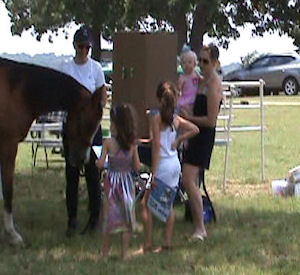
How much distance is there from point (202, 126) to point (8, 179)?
1.71 meters

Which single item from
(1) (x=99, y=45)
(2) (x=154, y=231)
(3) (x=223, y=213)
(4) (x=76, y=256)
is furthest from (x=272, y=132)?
(1) (x=99, y=45)

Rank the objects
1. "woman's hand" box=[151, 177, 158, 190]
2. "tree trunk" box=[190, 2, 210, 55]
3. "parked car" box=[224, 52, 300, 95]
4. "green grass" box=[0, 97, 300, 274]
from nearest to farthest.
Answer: "green grass" box=[0, 97, 300, 274]
"woman's hand" box=[151, 177, 158, 190]
"tree trunk" box=[190, 2, 210, 55]
"parked car" box=[224, 52, 300, 95]

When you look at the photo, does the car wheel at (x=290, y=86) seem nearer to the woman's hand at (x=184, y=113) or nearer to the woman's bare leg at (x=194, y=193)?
the woman's hand at (x=184, y=113)

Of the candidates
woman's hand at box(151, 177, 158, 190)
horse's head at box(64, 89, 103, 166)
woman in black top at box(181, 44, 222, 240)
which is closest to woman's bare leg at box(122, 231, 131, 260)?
woman's hand at box(151, 177, 158, 190)

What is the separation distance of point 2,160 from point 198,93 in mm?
1753

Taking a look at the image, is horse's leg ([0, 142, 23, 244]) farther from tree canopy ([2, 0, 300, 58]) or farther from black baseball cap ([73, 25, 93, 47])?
tree canopy ([2, 0, 300, 58])

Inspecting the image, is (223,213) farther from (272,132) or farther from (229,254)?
(272,132)

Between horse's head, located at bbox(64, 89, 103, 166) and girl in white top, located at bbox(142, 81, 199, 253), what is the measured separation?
0.49m

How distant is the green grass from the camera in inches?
228

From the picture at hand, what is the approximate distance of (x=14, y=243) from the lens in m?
6.51

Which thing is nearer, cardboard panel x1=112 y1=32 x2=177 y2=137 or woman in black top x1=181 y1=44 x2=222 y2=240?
woman in black top x1=181 y1=44 x2=222 y2=240

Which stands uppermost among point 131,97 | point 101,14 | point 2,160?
point 101,14

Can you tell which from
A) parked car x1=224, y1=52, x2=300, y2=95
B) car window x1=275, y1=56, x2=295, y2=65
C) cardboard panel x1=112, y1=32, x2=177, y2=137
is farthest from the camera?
car window x1=275, y1=56, x2=295, y2=65

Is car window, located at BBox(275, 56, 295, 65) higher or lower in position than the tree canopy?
lower
